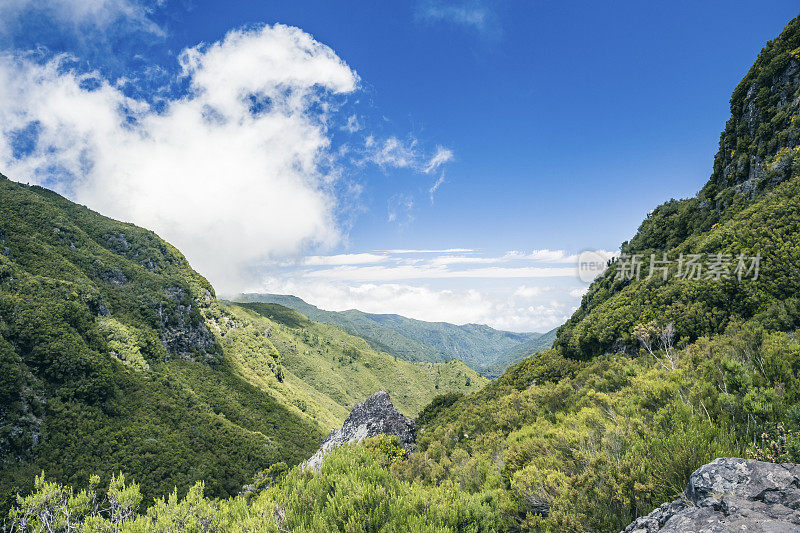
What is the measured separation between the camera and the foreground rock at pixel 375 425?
27953 mm

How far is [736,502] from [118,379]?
113 metres

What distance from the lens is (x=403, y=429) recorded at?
96.5 ft

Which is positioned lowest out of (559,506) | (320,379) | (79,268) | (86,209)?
(320,379)

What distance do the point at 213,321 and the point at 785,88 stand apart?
661 feet

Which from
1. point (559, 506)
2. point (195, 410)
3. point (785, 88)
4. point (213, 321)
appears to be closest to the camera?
point (559, 506)

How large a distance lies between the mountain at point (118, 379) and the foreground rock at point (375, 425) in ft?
165

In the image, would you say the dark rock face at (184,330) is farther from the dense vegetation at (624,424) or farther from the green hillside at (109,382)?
the dense vegetation at (624,424)

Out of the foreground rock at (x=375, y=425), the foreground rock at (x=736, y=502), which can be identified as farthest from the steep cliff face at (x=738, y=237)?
the foreground rock at (x=375, y=425)

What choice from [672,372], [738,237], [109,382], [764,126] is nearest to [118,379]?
[109,382]

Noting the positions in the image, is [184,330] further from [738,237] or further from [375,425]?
[738,237]

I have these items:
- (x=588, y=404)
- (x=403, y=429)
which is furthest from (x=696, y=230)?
(x=403, y=429)

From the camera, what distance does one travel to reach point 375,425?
2823cm

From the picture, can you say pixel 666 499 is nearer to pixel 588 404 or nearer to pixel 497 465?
pixel 497 465

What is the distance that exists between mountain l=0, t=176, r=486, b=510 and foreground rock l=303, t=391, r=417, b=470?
50328 mm
